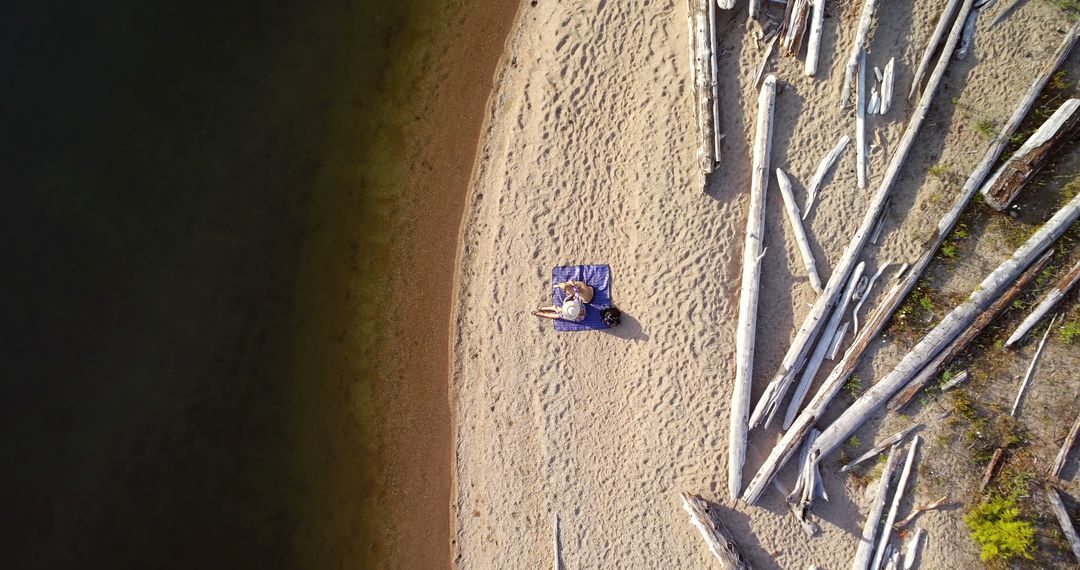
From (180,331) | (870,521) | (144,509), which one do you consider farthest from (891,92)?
(144,509)

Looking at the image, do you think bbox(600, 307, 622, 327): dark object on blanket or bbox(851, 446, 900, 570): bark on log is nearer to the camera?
bbox(851, 446, 900, 570): bark on log

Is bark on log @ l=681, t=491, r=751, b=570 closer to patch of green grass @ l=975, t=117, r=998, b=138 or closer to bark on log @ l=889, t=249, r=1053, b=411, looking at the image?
bark on log @ l=889, t=249, r=1053, b=411

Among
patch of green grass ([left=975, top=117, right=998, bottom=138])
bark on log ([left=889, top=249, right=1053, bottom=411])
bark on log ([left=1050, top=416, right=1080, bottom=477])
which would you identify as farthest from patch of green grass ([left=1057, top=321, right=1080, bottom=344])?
patch of green grass ([left=975, top=117, right=998, bottom=138])

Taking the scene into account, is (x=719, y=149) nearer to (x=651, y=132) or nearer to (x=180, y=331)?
(x=651, y=132)

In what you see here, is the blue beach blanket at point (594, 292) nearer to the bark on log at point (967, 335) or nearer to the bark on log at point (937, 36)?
the bark on log at point (967, 335)

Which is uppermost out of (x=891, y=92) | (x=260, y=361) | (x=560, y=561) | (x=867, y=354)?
(x=891, y=92)

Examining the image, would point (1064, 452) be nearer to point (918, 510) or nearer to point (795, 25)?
point (918, 510)
